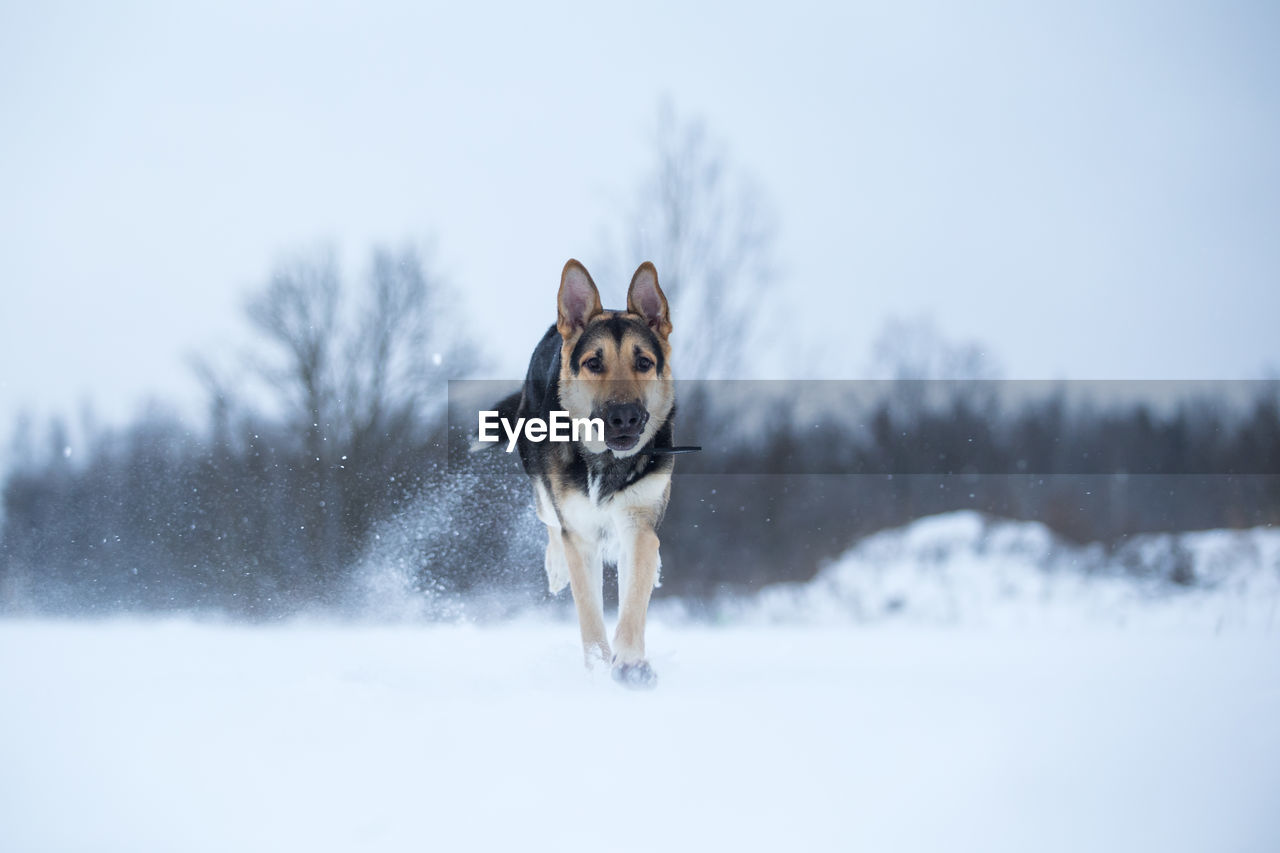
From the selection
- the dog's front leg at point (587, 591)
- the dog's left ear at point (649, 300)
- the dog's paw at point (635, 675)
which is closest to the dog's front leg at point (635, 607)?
the dog's paw at point (635, 675)

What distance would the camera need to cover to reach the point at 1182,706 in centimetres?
309

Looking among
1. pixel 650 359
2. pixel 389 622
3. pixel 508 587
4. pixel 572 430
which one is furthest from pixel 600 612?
pixel 508 587

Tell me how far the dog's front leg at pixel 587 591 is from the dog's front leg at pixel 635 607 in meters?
0.16

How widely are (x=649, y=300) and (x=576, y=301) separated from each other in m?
0.35

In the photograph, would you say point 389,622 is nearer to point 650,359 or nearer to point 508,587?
point 508,587

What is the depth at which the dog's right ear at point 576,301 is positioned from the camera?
13.6 feet

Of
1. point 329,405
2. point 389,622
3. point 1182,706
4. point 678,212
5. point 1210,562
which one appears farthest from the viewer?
point 329,405

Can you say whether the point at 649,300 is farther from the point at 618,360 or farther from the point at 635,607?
the point at 635,607

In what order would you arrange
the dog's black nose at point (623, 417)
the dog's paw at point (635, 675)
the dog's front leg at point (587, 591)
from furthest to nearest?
the dog's front leg at point (587, 591), the dog's black nose at point (623, 417), the dog's paw at point (635, 675)

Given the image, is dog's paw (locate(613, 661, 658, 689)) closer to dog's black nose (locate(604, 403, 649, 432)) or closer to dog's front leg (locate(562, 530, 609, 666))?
dog's front leg (locate(562, 530, 609, 666))

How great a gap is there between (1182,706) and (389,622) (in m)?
5.85

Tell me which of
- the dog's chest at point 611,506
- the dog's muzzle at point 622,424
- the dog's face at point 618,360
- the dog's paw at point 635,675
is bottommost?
the dog's paw at point 635,675

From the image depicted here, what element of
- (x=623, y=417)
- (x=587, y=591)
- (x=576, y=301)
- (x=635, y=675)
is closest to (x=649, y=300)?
(x=576, y=301)

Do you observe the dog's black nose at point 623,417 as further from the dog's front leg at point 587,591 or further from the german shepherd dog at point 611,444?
the dog's front leg at point 587,591
